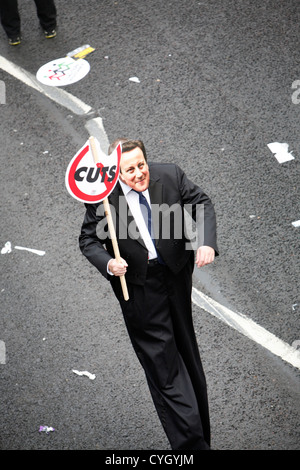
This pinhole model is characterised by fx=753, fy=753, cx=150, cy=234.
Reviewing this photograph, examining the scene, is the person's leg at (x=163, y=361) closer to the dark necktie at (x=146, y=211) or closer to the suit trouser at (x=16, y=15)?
the dark necktie at (x=146, y=211)

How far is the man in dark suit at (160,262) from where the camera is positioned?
14.7 ft

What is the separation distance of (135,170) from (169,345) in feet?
3.71

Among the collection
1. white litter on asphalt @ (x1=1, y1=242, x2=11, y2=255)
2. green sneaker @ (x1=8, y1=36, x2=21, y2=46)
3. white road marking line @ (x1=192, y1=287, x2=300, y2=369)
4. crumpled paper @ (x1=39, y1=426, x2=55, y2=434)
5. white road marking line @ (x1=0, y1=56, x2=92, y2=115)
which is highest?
green sneaker @ (x1=8, y1=36, x2=21, y2=46)

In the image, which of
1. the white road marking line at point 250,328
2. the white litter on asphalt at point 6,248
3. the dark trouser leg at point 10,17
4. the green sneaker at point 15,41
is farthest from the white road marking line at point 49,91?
the white road marking line at point 250,328

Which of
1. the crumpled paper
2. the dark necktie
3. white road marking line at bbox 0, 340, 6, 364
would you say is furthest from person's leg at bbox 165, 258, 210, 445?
white road marking line at bbox 0, 340, 6, 364

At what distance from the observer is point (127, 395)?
553 cm

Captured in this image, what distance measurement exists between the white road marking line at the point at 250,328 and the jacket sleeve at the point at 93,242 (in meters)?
1.64

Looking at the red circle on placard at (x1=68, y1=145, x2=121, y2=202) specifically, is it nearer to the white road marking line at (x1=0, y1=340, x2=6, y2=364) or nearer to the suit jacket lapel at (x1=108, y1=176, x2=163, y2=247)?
the suit jacket lapel at (x1=108, y1=176, x2=163, y2=247)

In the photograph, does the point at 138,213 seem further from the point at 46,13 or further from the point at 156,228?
the point at 46,13

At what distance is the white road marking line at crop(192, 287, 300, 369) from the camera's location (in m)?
5.55

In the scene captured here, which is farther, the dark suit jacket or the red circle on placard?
the dark suit jacket
